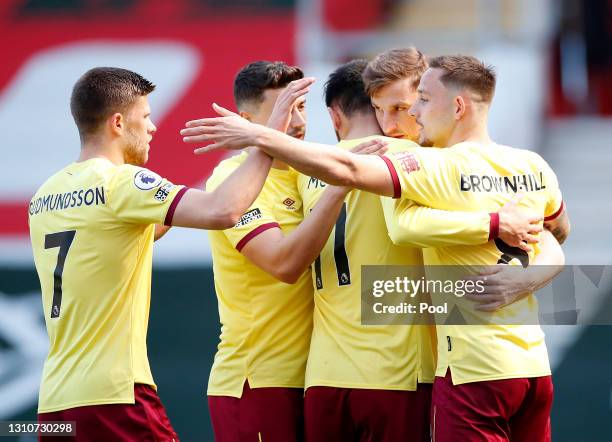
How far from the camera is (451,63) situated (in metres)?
4.59

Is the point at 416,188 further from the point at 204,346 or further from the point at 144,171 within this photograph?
the point at 204,346

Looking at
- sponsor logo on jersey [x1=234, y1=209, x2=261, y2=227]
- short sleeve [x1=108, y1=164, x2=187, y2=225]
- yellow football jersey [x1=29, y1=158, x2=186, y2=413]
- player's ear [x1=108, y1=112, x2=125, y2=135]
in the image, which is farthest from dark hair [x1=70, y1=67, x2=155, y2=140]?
sponsor logo on jersey [x1=234, y1=209, x2=261, y2=227]

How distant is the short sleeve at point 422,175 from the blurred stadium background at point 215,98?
5487mm

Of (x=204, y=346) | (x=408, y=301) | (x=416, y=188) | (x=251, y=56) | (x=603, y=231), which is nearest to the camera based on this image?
(x=416, y=188)

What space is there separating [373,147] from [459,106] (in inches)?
16.5

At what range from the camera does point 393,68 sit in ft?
15.9

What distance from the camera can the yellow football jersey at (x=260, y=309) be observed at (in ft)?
16.1

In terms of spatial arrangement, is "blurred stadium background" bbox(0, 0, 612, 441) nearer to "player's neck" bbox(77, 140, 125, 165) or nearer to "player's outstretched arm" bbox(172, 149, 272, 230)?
"player's neck" bbox(77, 140, 125, 165)

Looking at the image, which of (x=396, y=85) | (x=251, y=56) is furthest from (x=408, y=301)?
(x=251, y=56)

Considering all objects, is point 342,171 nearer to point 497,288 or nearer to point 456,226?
point 456,226

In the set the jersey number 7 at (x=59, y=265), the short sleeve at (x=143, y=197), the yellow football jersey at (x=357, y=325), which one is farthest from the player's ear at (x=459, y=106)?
the jersey number 7 at (x=59, y=265)

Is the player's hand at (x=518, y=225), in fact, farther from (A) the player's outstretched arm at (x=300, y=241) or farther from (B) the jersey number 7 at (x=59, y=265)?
(B) the jersey number 7 at (x=59, y=265)

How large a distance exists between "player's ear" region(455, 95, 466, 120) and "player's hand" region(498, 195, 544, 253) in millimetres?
442

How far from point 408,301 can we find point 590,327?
5278 mm
